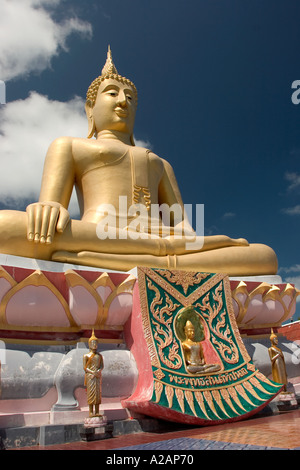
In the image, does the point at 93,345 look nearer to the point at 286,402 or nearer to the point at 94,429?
the point at 94,429

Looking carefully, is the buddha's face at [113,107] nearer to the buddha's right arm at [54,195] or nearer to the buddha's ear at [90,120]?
the buddha's ear at [90,120]

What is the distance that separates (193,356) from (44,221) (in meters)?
2.65

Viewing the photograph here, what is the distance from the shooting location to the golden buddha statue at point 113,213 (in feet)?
18.4

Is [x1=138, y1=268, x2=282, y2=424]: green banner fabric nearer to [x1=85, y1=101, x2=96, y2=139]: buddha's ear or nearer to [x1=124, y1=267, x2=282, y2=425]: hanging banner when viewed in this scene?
[x1=124, y1=267, x2=282, y2=425]: hanging banner

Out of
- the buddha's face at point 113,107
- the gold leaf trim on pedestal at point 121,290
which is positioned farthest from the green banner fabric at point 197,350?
the buddha's face at point 113,107

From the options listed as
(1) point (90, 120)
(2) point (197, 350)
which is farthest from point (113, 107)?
(2) point (197, 350)

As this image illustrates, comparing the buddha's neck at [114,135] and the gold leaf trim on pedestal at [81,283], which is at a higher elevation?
the buddha's neck at [114,135]

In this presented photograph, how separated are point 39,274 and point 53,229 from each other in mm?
890

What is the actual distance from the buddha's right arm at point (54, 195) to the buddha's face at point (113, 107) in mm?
1250

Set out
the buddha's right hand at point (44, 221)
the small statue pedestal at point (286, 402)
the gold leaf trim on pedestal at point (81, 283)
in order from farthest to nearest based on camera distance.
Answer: the buddha's right hand at point (44, 221) → the small statue pedestal at point (286, 402) → the gold leaf trim on pedestal at point (81, 283)

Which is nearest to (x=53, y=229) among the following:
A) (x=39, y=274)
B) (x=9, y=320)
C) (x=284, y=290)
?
(x=39, y=274)

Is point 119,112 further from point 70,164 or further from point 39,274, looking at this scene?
point 39,274

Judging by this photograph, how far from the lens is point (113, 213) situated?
7.18 m
